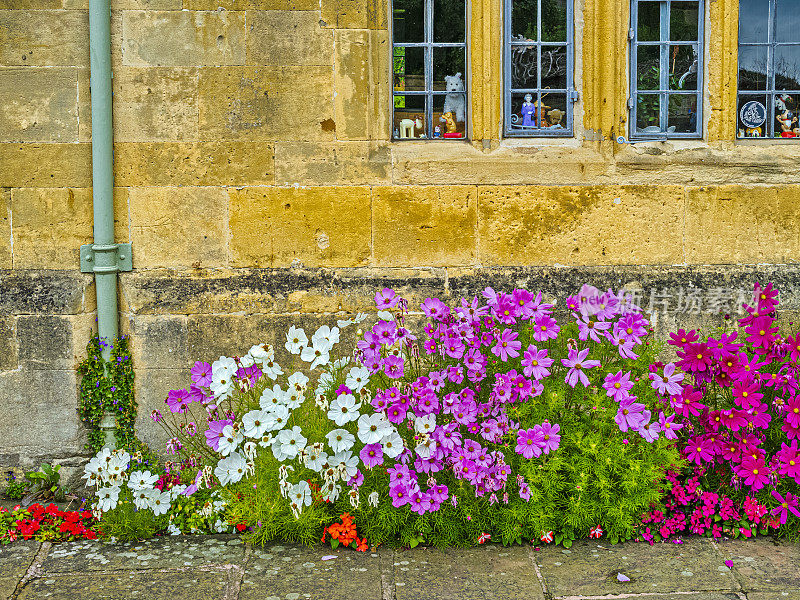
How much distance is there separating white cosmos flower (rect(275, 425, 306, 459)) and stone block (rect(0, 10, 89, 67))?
231cm

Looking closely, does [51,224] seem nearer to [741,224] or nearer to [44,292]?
[44,292]

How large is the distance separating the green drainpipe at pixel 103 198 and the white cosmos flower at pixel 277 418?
133 cm

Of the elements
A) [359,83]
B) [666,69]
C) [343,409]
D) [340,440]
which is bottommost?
[340,440]

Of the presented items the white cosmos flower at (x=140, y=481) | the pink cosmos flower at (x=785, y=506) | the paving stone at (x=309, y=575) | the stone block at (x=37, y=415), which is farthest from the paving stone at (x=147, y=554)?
the pink cosmos flower at (x=785, y=506)

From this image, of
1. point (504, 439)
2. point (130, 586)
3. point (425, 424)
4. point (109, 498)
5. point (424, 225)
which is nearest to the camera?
point (130, 586)

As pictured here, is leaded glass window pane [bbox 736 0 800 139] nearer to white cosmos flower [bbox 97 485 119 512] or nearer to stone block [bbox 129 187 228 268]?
stone block [bbox 129 187 228 268]

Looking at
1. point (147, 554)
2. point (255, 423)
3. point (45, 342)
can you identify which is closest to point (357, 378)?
point (255, 423)

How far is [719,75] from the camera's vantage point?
456 cm

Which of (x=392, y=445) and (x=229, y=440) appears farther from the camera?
(x=229, y=440)

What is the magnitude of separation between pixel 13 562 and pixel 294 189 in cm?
224

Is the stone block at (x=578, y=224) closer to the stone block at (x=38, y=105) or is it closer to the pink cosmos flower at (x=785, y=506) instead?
the pink cosmos flower at (x=785, y=506)

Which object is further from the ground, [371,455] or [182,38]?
[182,38]

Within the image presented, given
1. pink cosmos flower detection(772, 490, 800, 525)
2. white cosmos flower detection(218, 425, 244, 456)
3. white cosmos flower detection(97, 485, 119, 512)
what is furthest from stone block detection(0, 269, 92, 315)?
pink cosmos flower detection(772, 490, 800, 525)

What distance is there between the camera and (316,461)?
3434 millimetres
